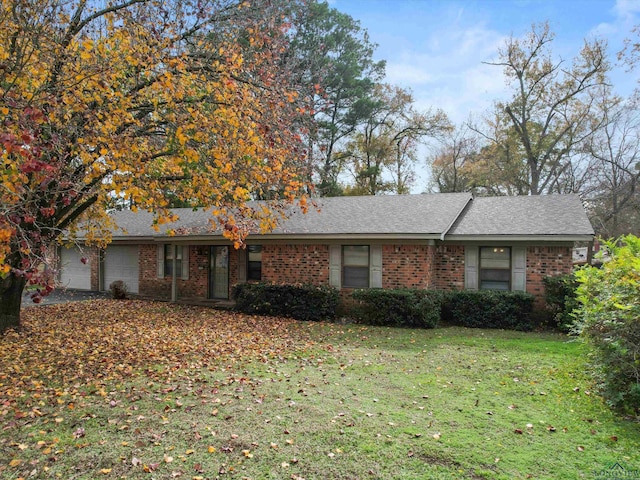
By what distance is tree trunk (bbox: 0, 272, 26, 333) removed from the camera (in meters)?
9.09

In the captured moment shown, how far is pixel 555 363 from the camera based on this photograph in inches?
289

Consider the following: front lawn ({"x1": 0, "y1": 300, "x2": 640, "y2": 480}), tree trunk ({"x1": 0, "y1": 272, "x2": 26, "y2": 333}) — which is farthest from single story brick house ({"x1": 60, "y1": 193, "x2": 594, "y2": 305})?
front lawn ({"x1": 0, "y1": 300, "x2": 640, "y2": 480})

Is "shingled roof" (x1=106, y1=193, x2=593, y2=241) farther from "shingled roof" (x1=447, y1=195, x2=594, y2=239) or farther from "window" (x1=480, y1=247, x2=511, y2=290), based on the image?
"window" (x1=480, y1=247, x2=511, y2=290)

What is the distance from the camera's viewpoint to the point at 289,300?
40.4 ft

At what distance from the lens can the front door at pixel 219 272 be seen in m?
15.5

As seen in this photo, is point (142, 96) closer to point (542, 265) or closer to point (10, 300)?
point (10, 300)

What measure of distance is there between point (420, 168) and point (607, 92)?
44.3 feet

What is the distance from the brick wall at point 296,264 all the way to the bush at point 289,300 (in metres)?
0.92

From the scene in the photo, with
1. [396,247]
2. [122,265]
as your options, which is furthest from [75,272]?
[396,247]

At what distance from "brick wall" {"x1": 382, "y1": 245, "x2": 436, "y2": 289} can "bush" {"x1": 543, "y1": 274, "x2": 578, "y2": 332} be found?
2.97 meters

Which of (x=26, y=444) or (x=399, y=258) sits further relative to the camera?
(x=399, y=258)

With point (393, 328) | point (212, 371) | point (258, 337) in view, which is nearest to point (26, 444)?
point (212, 371)

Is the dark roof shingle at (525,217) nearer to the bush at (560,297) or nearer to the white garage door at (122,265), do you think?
the bush at (560,297)

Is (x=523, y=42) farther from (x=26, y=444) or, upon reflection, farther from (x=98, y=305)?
(x=26, y=444)
